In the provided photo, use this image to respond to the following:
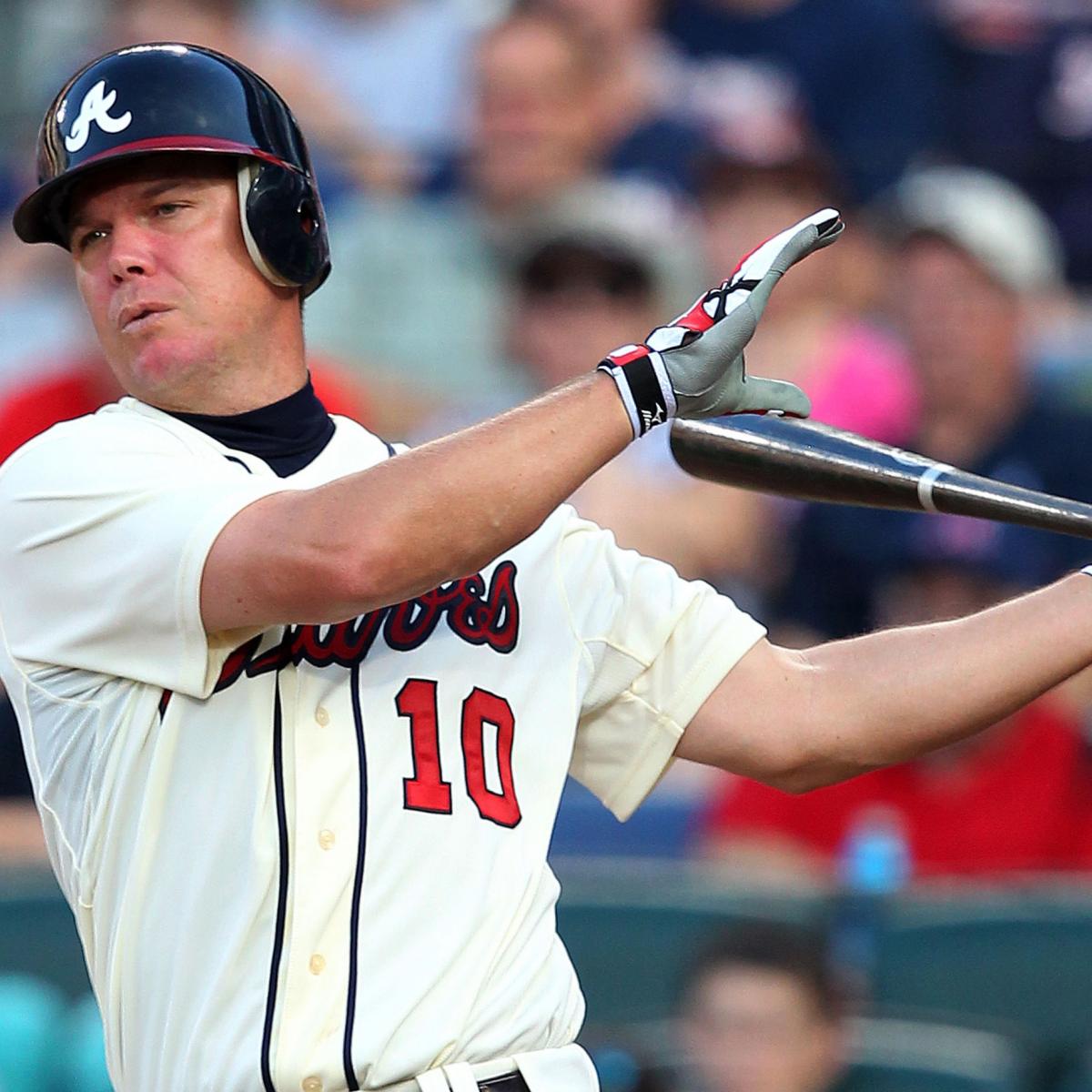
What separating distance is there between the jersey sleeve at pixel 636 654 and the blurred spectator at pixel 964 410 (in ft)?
8.14

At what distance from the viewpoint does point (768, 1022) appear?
13.4ft

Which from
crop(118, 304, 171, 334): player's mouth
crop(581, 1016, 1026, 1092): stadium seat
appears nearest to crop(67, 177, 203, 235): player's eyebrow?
crop(118, 304, 171, 334): player's mouth

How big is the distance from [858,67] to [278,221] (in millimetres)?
4609

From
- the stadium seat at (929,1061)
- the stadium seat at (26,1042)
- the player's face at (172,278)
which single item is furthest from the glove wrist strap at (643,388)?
the stadium seat at (26,1042)

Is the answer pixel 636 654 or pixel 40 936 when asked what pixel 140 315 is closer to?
pixel 636 654

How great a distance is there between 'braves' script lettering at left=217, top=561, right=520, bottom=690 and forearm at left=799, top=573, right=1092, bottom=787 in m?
0.42

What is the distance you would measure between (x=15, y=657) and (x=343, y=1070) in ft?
Answer: 2.04

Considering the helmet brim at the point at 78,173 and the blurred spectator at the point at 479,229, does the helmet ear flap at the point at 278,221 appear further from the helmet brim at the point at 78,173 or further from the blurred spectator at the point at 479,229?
the blurred spectator at the point at 479,229

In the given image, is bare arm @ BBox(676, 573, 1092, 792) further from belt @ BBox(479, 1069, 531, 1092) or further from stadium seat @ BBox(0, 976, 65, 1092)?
stadium seat @ BBox(0, 976, 65, 1092)

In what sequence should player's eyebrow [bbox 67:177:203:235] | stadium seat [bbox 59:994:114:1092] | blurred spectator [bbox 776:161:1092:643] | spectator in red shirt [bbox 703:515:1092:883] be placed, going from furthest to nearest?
blurred spectator [bbox 776:161:1092:643] → spectator in red shirt [bbox 703:515:1092:883] → stadium seat [bbox 59:994:114:1092] → player's eyebrow [bbox 67:177:203:235]

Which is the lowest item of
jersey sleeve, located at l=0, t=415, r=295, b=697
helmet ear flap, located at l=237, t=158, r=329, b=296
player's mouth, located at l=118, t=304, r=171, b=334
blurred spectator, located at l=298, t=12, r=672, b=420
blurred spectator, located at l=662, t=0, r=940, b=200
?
jersey sleeve, located at l=0, t=415, r=295, b=697

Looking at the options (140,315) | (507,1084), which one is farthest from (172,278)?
(507,1084)

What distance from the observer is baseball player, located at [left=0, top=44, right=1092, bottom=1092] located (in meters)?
2.13

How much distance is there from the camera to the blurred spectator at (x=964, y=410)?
5.23m
